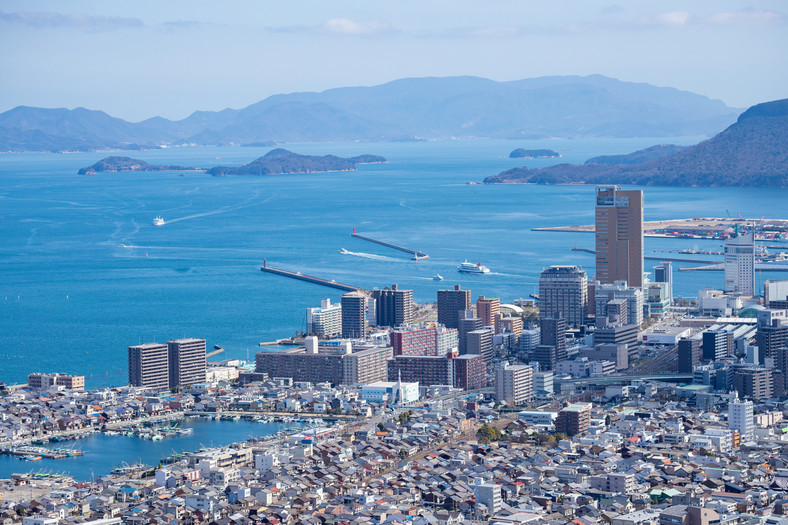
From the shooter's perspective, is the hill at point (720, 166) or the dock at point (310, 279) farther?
the hill at point (720, 166)

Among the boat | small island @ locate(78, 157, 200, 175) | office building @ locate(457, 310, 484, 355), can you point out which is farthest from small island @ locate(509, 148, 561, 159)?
office building @ locate(457, 310, 484, 355)

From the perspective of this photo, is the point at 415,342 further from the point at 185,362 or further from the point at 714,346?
the point at 714,346

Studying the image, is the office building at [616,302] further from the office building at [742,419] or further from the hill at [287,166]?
the hill at [287,166]

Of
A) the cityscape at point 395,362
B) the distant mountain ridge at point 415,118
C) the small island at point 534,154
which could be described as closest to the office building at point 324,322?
the cityscape at point 395,362

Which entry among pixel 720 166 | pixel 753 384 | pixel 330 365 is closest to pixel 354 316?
pixel 330 365

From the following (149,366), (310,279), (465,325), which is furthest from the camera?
(310,279)
